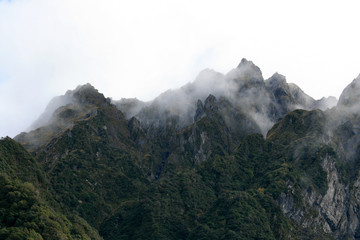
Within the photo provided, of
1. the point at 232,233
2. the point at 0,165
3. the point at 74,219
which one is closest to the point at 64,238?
the point at 74,219

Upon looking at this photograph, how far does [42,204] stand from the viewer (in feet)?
521

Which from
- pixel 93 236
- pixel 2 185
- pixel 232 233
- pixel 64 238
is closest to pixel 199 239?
pixel 232 233

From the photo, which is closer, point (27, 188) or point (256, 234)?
point (27, 188)

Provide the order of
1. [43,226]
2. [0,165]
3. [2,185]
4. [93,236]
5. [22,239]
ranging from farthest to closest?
[0,165] < [93,236] < [2,185] < [43,226] < [22,239]

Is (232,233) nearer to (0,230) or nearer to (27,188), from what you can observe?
(27,188)

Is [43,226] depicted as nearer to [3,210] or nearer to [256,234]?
[3,210]

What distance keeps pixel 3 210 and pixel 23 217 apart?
6.84 meters

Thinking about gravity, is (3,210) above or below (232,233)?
above

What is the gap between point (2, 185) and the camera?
518 feet

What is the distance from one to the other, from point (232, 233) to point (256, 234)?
35.8ft

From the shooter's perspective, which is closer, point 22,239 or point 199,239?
point 22,239

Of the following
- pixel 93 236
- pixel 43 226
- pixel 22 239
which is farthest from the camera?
pixel 93 236

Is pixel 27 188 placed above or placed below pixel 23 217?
above

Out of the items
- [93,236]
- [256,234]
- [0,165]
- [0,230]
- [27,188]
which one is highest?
[0,165]
